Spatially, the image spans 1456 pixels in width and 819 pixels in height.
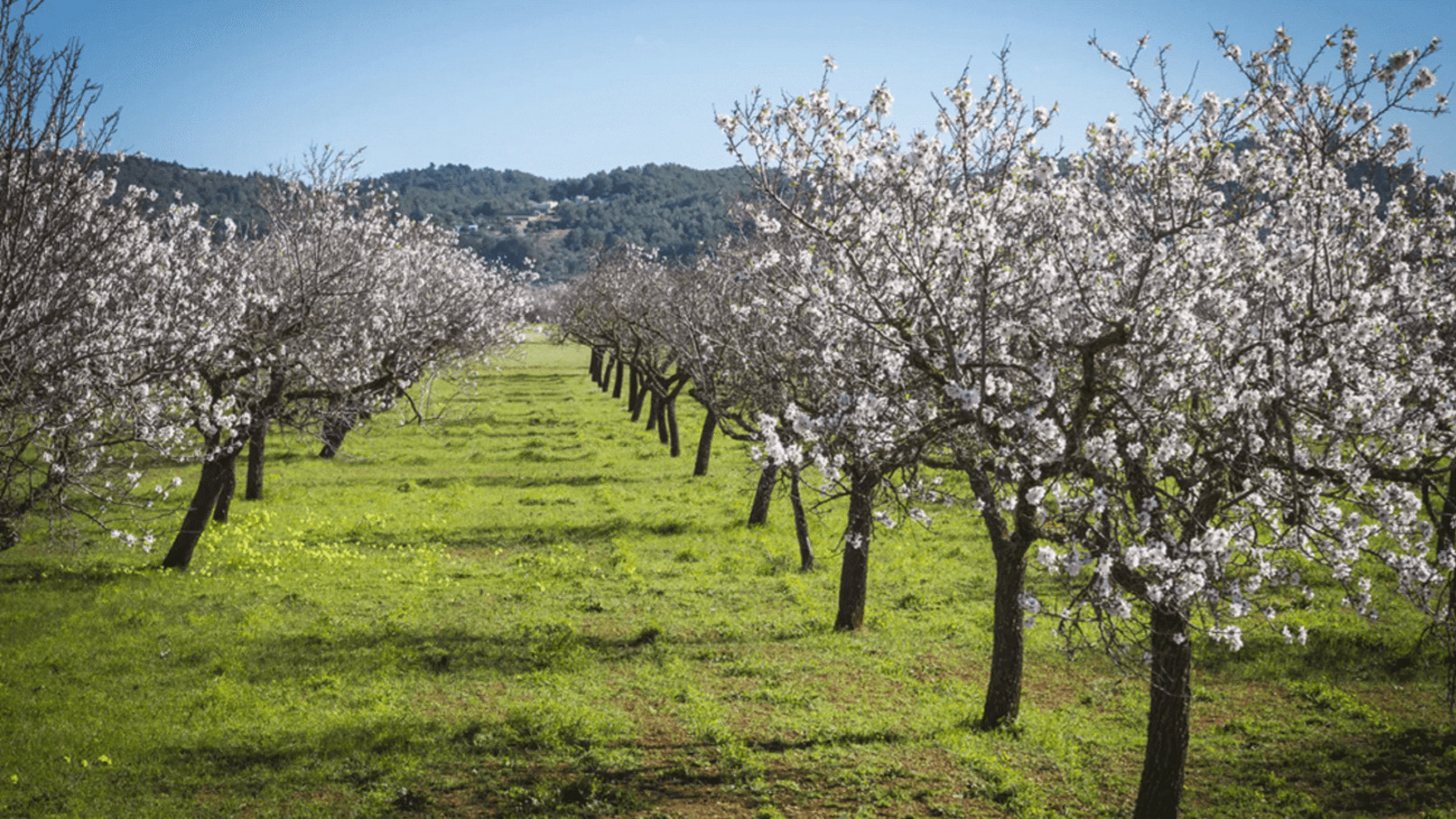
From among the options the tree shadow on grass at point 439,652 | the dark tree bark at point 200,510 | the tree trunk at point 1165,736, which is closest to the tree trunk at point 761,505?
the tree shadow on grass at point 439,652

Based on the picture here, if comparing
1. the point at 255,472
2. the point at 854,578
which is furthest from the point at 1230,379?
the point at 255,472

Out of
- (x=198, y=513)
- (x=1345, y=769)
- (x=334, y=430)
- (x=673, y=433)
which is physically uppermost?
(x=673, y=433)

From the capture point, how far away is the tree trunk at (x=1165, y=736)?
9.60 m

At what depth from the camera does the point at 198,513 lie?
66.6ft

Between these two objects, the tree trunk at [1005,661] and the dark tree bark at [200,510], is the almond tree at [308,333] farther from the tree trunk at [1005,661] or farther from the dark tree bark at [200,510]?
the tree trunk at [1005,661]

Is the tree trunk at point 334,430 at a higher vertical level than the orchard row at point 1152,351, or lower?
lower

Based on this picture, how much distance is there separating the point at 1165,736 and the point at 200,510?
67.4ft

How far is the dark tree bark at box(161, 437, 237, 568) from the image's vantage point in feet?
66.2

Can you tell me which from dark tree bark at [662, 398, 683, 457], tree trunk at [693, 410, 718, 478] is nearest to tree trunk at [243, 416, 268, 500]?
tree trunk at [693, 410, 718, 478]

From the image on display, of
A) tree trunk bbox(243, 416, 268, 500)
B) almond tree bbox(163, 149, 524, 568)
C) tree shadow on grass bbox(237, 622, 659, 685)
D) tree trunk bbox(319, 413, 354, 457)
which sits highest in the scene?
almond tree bbox(163, 149, 524, 568)

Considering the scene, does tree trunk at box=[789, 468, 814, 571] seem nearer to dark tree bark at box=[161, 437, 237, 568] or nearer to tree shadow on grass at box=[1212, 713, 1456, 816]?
tree shadow on grass at box=[1212, 713, 1456, 816]

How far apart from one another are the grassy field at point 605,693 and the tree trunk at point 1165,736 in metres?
1.06

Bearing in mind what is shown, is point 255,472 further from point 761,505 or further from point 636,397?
point 636,397

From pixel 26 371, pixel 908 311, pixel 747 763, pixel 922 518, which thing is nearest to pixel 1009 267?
pixel 908 311
